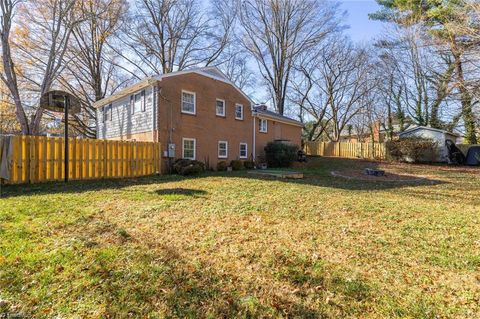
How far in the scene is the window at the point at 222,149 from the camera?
51.3 feet

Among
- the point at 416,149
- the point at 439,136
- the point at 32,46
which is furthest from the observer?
the point at 439,136

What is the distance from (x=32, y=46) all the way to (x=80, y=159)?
1413 centimetres

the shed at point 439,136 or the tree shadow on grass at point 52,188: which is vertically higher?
the shed at point 439,136

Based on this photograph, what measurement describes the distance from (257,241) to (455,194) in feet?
24.1

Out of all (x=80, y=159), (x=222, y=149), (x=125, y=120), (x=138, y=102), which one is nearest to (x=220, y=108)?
(x=222, y=149)

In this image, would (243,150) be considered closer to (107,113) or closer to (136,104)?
(136,104)

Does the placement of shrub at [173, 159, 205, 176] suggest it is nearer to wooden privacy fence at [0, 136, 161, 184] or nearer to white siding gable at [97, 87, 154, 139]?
wooden privacy fence at [0, 136, 161, 184]

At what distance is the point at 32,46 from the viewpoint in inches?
715

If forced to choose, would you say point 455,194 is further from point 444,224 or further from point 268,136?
point 268,136

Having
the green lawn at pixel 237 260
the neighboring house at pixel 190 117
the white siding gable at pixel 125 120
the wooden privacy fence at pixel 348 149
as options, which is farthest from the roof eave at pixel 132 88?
the wooden privacy fence at pixel 348 149

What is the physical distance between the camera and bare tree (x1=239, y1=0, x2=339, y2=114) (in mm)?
26156

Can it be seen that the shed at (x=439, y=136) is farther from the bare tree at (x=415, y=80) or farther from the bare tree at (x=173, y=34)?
the bare tree at (x=173, y=34)

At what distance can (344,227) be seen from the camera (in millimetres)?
4520

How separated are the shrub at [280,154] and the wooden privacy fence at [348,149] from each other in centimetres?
924
